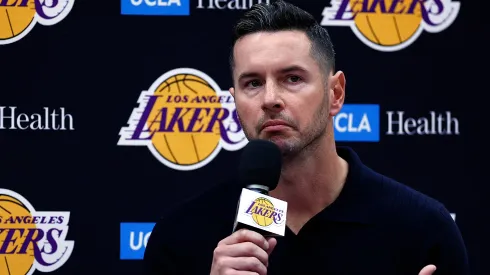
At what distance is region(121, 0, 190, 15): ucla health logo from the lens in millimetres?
2252

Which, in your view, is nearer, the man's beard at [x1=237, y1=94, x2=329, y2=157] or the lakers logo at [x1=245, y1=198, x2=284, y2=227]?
the lakers logo at [x1=245, y1=198, x2=284, y2=227]

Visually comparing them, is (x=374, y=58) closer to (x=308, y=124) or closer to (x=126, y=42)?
(x=126, y=42)

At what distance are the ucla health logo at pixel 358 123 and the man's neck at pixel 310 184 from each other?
79 centimetres

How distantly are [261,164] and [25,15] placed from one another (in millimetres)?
1285

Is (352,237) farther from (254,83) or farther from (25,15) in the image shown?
(25,15)

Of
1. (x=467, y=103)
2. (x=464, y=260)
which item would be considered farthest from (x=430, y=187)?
(x=464, y=260)

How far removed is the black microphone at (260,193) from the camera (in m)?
1.08

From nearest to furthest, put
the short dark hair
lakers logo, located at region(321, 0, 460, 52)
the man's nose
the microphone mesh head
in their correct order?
the microphone mesh head < the man's nose < the short dark hair < lakers logo, located at region(321, 0, 460, 52)

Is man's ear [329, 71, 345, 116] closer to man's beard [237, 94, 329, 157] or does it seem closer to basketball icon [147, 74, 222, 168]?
man's beard [237, 94, 329, 157]

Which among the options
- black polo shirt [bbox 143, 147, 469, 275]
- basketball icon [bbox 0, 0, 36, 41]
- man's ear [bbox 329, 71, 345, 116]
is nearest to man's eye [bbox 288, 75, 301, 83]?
man's ear [bbox 329, 71, 345, 116]

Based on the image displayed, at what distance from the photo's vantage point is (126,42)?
2242 millimetres

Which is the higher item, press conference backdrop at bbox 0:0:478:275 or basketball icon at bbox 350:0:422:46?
basketball icon at bbox 350:0:422:46

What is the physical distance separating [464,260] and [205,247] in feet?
1.55

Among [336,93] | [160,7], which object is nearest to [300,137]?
[336,93]
